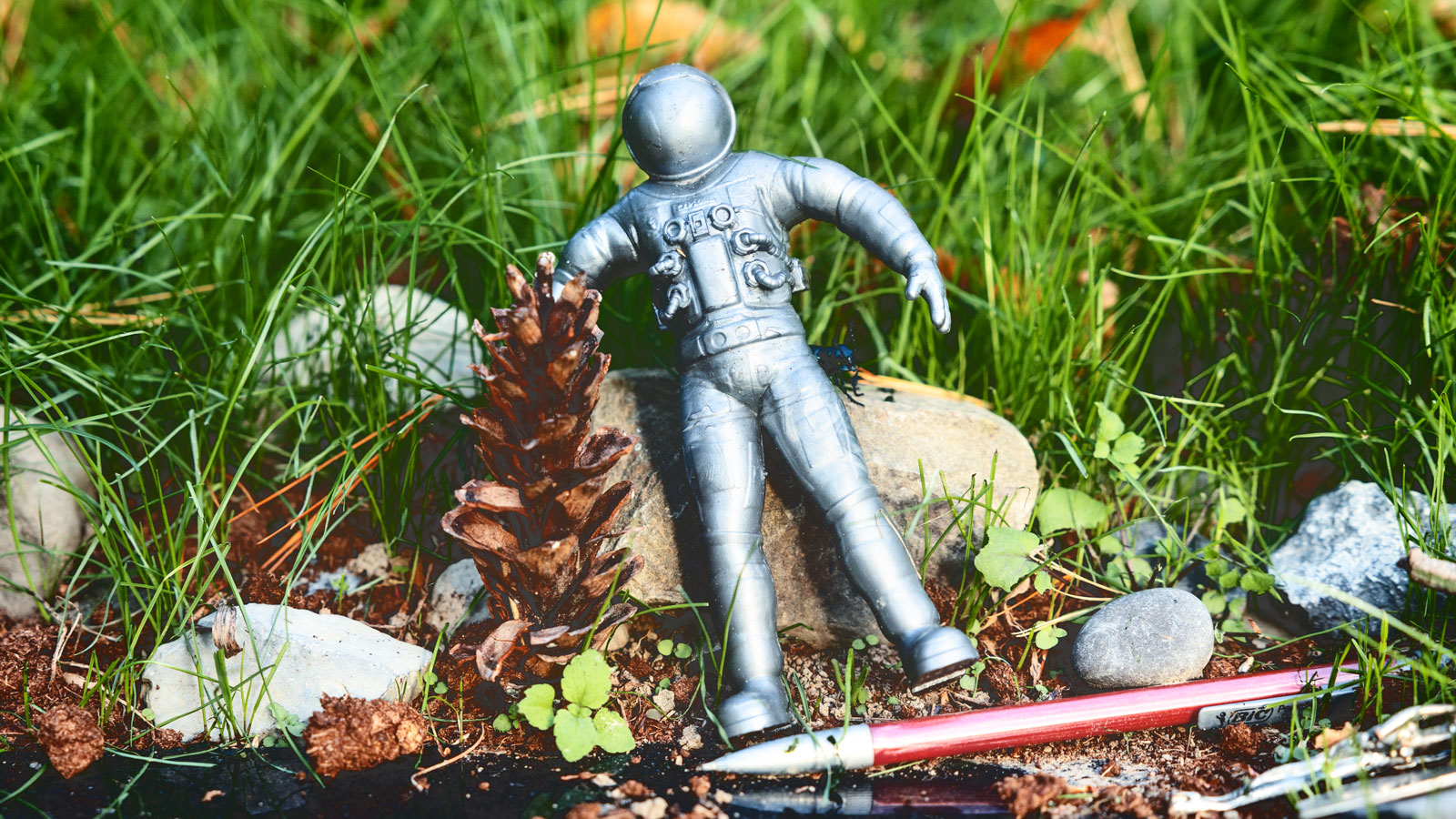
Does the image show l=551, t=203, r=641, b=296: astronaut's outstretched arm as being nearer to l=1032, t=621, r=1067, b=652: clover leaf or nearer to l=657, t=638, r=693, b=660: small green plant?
l=657, t=638, r=693, b=660: small green plant

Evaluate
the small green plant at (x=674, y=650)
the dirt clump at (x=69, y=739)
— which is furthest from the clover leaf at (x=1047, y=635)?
the dirt clump at (x=69, y=739)

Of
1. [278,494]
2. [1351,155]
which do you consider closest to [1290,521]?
[1351,155]

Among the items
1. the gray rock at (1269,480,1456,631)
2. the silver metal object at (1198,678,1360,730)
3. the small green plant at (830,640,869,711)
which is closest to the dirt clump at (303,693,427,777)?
the small green plant at (830,640,869,711)

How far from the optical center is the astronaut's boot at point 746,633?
157cm

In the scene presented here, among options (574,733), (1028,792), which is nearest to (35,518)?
(574,733)

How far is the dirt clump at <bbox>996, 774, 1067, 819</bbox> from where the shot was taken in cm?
142

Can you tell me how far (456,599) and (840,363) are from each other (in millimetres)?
867

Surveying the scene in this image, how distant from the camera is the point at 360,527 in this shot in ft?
6.98

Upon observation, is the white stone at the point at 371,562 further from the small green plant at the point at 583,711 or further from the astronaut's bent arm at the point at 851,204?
the astronaut's bent arm at the point at 851,204

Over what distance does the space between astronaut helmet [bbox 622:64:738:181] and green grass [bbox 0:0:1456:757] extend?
0.45 m

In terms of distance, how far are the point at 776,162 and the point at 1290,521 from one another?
1.28 m

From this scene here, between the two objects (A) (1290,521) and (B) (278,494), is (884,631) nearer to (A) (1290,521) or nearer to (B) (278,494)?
(A) (1290,521)

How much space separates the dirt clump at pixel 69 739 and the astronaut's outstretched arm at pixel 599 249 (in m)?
1.03

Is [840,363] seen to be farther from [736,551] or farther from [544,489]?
[544,489]
